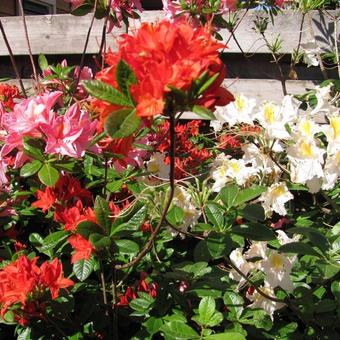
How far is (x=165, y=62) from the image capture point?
70cm

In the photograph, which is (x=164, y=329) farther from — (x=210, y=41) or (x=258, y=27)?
(x=258, y=27)

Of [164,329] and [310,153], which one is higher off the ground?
[310,153]

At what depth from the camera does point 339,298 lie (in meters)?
1.13

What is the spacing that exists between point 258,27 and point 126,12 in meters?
0.97

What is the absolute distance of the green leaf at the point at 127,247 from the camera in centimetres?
101

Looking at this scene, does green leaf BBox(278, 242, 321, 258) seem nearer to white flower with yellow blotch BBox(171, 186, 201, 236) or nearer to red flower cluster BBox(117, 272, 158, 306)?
white flower with yellow blotch BBox(171, 186, 201, 236)

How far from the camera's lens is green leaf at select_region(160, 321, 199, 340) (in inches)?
39.6

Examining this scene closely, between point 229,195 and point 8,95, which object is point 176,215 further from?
point 8,95

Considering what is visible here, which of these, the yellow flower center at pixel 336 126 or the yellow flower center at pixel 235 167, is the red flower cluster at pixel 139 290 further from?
the yellow flower center at pixel 336 126

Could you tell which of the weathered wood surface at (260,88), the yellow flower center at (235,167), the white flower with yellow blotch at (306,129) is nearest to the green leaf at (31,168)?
the yellow flower center at (235,167)

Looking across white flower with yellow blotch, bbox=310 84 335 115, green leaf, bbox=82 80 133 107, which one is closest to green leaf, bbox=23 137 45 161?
green leaf, bbox=82 80 133 107

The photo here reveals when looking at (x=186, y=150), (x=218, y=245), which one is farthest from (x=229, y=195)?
(x=186, y=150)

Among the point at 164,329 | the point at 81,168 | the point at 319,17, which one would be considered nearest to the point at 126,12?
the point at 81,168

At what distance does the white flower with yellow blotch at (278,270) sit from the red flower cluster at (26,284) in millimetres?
477
